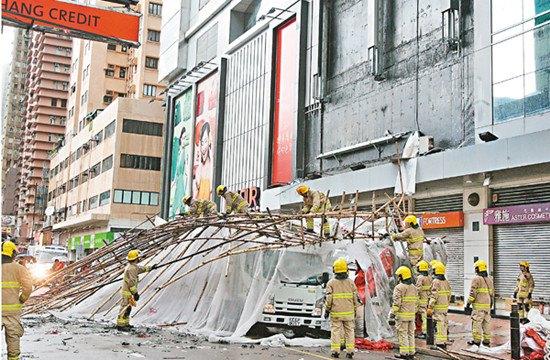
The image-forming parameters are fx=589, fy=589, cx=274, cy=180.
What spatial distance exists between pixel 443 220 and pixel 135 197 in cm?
4116

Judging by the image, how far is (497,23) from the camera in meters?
19.2

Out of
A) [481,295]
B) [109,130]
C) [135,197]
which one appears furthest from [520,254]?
[109,130]

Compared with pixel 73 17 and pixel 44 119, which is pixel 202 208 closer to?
pixel 73 17

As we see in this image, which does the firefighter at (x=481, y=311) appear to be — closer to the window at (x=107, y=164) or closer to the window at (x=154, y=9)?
the window at (x=107, y=164)

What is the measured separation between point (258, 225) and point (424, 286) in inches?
166

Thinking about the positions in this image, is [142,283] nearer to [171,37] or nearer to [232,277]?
[232,277]

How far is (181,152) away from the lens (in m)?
46.6

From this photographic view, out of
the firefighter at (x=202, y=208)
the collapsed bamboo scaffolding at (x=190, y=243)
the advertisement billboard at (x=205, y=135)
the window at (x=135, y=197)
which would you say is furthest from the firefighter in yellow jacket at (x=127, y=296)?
the window at (x=135, y=197)

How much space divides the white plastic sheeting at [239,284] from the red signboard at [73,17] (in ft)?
18.6

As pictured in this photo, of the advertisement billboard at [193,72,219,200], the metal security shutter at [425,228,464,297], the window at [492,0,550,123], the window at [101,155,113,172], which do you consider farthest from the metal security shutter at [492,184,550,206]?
the window at [101,155,113,172]

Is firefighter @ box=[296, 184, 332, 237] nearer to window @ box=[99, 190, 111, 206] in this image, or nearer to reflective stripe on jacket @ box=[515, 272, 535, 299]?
reflective stripe on jacket @ box=[515, 272, 535, 299]

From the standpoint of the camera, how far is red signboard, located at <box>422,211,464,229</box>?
20.5 m

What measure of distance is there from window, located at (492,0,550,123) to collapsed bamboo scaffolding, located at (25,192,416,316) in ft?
17.9

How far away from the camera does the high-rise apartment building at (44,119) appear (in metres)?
110
